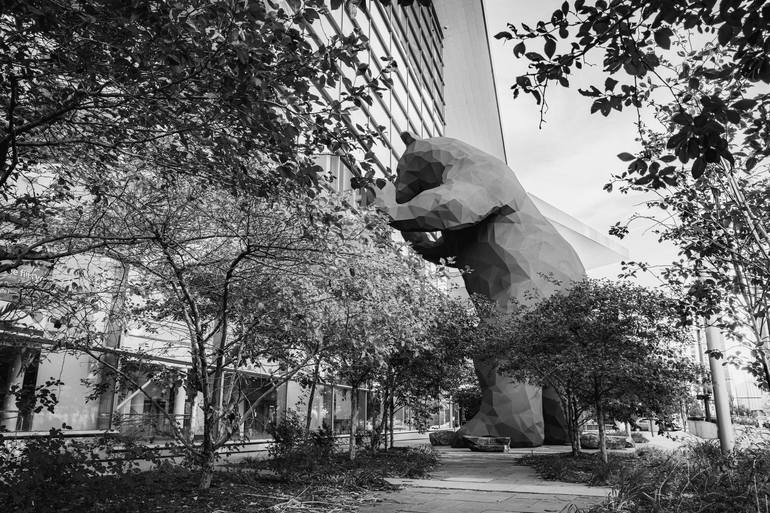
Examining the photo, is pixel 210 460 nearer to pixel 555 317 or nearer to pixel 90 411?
pixel 90 411

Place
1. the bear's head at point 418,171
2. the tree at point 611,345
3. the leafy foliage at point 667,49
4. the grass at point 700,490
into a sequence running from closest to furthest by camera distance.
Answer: the leafy foliage at point 667,49, the grass at point 700,490, the tree at point 611,345, the bear's head at point 418,171

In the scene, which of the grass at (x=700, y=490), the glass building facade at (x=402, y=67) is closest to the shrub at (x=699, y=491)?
the grass at (x=700, y=490)

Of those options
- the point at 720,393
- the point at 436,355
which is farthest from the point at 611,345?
the point at 436,355

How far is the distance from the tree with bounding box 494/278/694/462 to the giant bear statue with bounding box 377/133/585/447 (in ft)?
8.97

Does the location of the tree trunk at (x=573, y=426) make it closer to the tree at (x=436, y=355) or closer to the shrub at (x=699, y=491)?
the tree at (x=436, y=355)

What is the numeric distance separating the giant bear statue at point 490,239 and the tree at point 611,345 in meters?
2.73

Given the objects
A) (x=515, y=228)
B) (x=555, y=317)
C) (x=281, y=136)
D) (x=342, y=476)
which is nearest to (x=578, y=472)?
(x=555, y=317)

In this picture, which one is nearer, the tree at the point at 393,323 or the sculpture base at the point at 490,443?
the tree at the point at 393,323

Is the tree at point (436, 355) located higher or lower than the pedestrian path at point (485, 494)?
higher

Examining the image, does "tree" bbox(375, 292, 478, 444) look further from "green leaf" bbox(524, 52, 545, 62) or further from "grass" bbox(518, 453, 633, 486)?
"green leaf" bbox(524, 52, 545, 62)

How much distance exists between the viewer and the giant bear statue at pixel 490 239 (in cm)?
1584

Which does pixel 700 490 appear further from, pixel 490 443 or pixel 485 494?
pixel 490 443

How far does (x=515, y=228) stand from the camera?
17.2 meters

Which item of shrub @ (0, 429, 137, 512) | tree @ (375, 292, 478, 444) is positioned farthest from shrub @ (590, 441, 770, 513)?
tree @ (375, 292, 478, 444)
